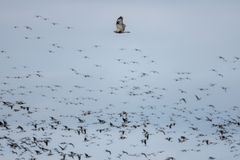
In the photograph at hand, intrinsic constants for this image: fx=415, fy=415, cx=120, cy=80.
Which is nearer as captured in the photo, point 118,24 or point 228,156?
point 118,24

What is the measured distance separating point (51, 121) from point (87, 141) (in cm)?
822

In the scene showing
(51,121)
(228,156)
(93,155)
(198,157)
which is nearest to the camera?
(228,156)

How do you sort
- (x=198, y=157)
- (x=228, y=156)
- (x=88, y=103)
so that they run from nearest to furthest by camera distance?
1. (x=228, y=156)
2. (x=198, y=157)
3. (x=88, y=103)

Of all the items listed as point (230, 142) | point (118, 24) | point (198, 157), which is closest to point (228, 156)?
point (198, 157)

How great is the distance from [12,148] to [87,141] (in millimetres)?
19015

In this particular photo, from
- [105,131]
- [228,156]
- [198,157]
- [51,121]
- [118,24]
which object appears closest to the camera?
[118,24]

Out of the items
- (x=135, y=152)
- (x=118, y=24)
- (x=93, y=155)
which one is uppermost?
(x=118, y=24)

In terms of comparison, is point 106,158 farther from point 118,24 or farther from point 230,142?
point 118,24

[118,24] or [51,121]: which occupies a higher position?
[118,24]

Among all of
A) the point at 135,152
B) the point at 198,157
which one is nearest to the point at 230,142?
the point at 198,157

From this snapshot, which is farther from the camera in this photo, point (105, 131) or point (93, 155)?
point (105, 131)

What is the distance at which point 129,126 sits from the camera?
84500mm

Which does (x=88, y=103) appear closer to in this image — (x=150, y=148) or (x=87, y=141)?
(x=87, y=141)

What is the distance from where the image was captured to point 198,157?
227ft
